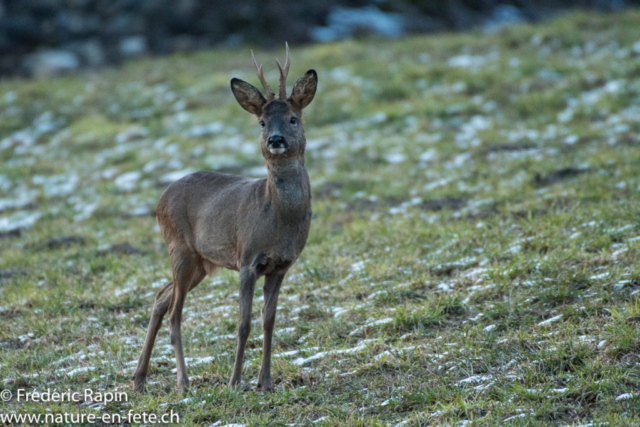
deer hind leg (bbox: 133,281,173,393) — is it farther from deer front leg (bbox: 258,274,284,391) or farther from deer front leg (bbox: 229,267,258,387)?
deer front leg (bbox: 258,274,284,391)

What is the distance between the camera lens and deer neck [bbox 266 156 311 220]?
4953mm

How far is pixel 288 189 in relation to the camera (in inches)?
196

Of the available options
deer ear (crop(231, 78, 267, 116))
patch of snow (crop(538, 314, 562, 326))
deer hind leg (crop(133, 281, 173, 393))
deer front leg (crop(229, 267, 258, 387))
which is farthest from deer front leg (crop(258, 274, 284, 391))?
patch of snow (crop(538, 314, 562, 326))

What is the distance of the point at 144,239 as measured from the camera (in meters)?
8.57

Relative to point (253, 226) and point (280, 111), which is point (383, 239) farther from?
point (280, 111)

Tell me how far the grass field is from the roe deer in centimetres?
37

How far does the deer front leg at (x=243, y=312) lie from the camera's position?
4852 mm

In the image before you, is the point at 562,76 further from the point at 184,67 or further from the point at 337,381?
the point at 337,381

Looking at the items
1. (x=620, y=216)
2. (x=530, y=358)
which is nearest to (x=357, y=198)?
(x=620, y=216)

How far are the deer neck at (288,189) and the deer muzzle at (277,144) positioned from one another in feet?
0.57

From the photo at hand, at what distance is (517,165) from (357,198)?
211 cm

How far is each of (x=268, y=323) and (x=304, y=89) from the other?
5.32 feet

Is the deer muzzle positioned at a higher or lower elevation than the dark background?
lower

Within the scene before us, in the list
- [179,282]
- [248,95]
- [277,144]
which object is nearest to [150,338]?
[179,282]
